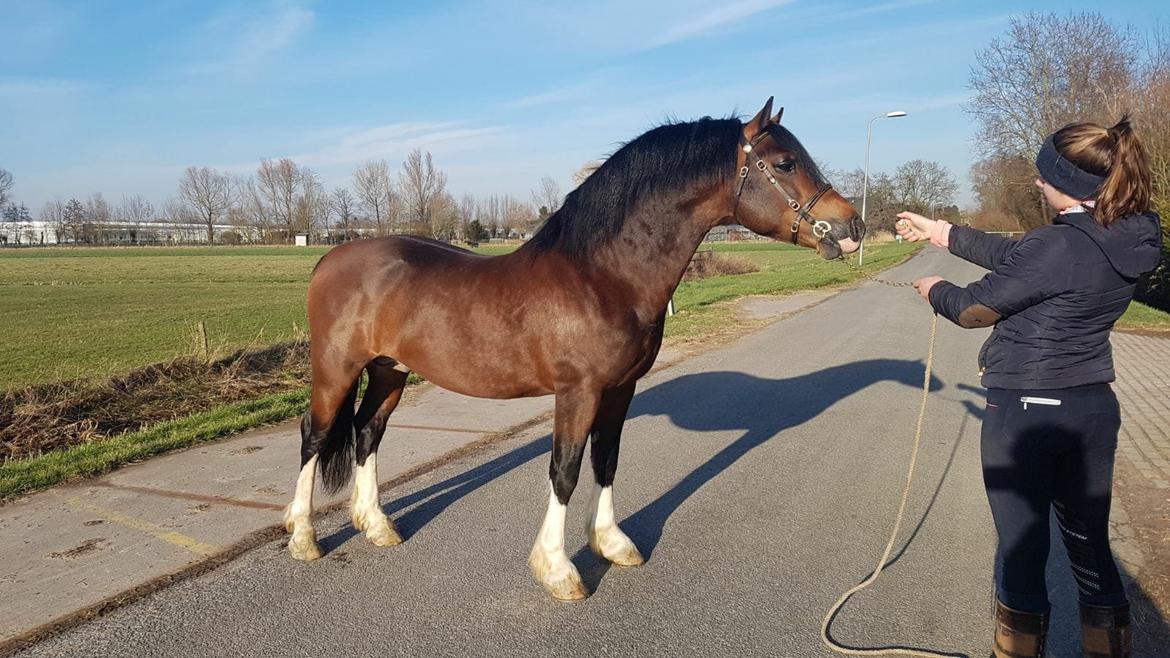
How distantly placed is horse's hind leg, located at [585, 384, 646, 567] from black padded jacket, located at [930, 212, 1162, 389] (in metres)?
1.78

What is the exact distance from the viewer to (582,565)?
378 cm

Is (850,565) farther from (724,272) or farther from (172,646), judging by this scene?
(724,272)

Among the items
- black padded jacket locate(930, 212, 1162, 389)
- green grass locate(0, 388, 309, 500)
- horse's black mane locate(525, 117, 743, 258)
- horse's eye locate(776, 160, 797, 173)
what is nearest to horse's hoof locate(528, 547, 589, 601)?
horse's black mane locate(525, 117, 743, 258)

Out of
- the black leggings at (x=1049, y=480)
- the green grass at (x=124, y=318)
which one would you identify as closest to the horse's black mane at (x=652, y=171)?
the black leggings at (x=1049, y=480)

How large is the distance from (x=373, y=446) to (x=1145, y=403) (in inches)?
300

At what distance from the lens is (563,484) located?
3.43 m

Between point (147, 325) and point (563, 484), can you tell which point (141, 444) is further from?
point (147, 325)

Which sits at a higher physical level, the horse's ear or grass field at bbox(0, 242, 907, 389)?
the horse's ear

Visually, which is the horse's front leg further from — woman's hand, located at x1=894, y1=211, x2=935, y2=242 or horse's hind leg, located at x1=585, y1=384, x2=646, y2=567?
woman's hand, located at x1=894, y1=211, x2=935, y2=242

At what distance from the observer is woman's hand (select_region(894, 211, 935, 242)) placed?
9.16ft

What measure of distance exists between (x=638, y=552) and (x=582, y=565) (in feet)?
1.02

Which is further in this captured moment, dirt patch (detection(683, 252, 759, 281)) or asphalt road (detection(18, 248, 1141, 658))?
dirt patch (detection(683, 252, 759, 281))

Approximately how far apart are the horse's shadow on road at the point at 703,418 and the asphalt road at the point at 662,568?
0.08ft

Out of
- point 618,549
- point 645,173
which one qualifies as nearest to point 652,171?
point 645,173
